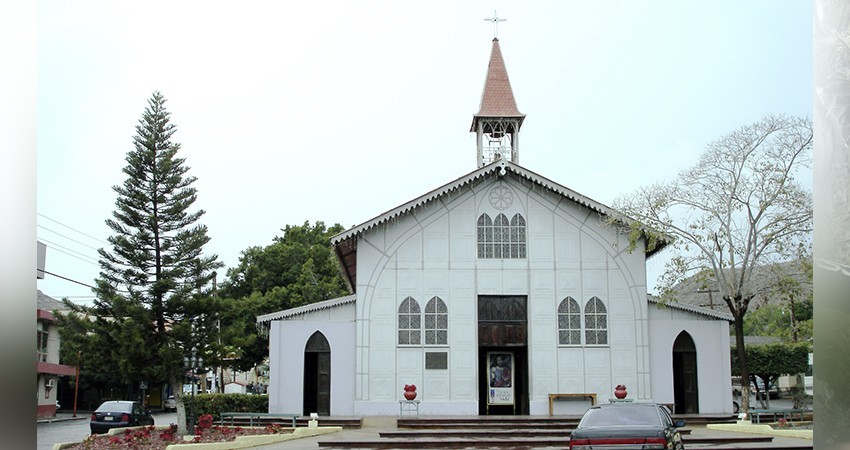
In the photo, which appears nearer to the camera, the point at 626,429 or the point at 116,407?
the point at 626,429

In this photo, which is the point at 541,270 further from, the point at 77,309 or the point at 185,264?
the point at 77,309

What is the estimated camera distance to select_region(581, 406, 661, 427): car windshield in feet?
44.4

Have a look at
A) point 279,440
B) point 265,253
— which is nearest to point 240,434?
point 279,440

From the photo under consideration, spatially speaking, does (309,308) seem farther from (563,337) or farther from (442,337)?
(563,337)

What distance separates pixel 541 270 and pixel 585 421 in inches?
485

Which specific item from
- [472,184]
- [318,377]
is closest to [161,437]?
[318,377]

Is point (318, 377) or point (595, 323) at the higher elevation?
point (595, 323)

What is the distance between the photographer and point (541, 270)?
26.0 meters

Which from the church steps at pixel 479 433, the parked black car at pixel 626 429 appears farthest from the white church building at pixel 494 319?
the parked black car at pixel 626 429

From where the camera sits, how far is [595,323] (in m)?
25.8

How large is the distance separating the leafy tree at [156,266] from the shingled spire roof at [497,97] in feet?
31.6

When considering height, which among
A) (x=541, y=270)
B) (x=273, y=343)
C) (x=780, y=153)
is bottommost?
(x=273, y=343)

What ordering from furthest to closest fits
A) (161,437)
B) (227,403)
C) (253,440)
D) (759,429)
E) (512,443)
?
1. (227,403)
2. (161,437)
3. (759,429)
4. (253,440)
5. (512,443)

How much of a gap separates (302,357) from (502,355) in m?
5.76
